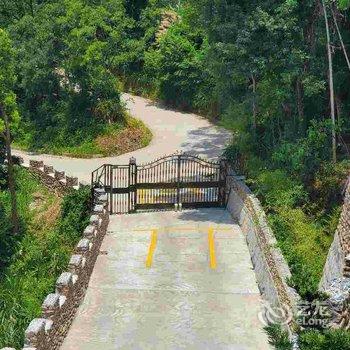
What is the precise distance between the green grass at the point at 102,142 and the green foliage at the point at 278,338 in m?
20.2

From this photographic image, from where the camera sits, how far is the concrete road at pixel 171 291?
47.3ft

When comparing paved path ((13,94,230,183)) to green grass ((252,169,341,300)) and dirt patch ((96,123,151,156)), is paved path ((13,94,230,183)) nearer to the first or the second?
dirt patch ((96,123,151,156))

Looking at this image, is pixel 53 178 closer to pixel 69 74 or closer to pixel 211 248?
pixel 69 74

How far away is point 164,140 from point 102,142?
11.6 ft

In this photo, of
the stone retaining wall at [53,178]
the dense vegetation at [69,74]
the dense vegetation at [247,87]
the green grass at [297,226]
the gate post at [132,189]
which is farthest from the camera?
the dense vegetation at [69,74]

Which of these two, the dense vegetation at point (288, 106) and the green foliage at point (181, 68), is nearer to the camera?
the dense vegetation at point (288, 106)

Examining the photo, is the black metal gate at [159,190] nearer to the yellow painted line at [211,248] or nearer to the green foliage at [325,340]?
the yellow painted line at [211,248]

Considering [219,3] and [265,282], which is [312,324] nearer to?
[265,282]

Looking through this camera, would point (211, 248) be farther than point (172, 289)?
Yes

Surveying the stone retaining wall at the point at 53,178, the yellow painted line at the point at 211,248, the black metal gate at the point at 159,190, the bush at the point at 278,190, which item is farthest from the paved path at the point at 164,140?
the bush at the point at 278,190

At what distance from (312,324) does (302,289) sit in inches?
52.5

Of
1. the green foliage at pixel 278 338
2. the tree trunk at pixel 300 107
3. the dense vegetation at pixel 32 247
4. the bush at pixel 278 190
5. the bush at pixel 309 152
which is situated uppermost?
the tree trunk at pixel 300 107

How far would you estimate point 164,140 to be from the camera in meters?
34.1

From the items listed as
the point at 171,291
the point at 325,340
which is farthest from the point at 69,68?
the point at 325,340
